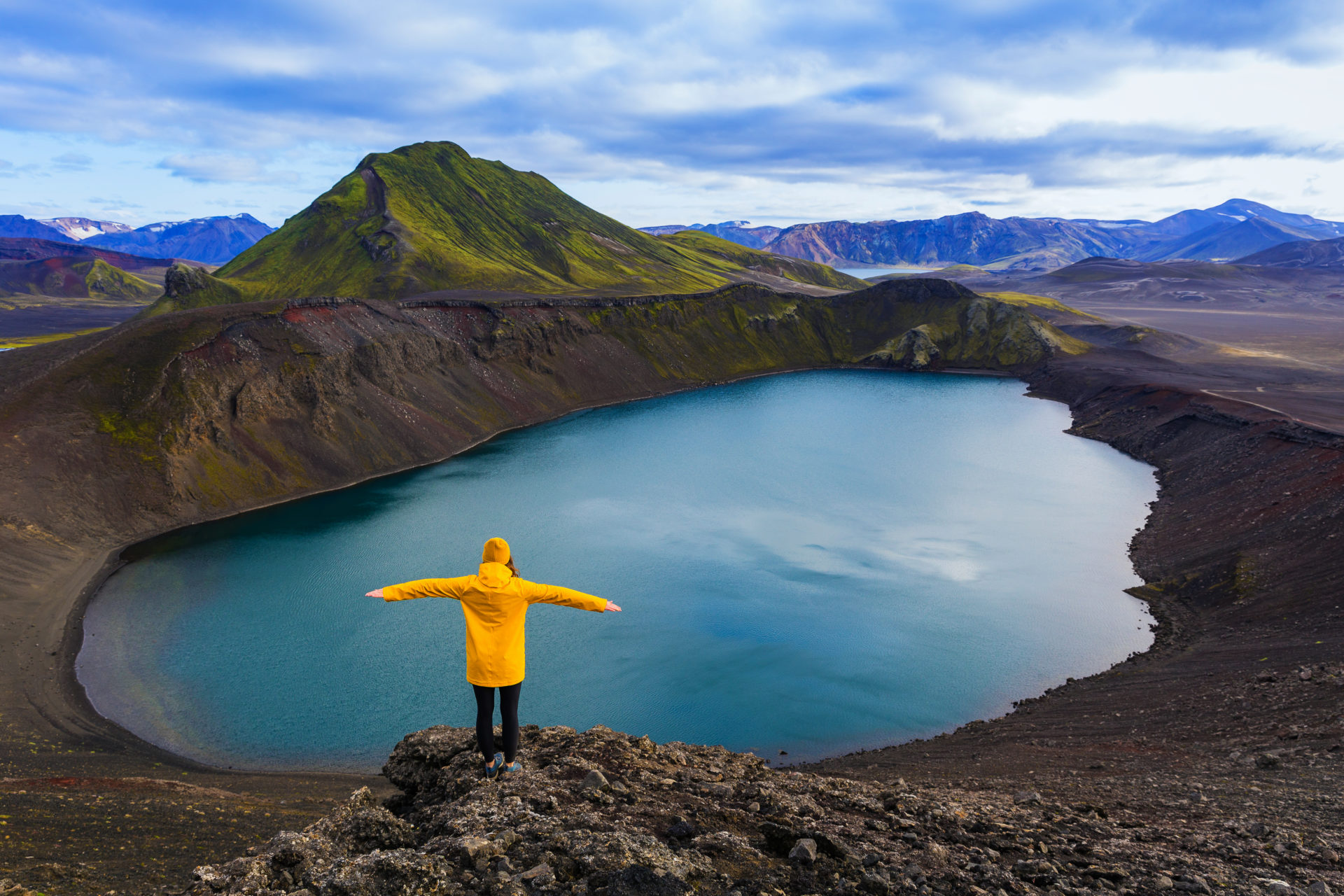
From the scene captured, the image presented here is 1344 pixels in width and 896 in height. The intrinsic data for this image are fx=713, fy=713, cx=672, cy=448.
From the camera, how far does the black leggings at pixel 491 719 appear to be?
9227 mm

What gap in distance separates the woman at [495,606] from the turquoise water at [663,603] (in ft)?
49.2

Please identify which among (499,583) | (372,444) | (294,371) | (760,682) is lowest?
(760,682)

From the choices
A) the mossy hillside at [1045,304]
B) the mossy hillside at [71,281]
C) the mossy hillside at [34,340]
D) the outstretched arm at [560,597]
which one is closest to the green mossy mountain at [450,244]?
the mossy hillside at [34,340]

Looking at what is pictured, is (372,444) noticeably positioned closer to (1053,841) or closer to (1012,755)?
(1012,755)

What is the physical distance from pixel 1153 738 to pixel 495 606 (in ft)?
63.7

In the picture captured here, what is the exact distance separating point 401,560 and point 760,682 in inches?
822

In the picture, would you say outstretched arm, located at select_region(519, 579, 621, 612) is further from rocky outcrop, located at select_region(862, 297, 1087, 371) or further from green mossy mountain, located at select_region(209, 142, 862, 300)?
rocky outcrop, located at select_region(862, 297, 1087, 371)

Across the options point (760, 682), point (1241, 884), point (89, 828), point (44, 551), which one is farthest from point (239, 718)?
point (1241, 884)

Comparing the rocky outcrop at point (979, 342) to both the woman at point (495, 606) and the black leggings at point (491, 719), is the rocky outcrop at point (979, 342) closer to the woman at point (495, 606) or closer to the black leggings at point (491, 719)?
the black leggings at point (491, 719)

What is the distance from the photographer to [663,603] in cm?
3164

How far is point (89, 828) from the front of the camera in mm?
12648

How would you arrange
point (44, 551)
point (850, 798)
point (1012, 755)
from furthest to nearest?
point (44, 551), point (1012, 755), point (850, 798)

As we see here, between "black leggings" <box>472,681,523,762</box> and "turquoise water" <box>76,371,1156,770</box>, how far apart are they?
13684 millimetres

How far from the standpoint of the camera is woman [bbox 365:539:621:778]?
28.0ft
